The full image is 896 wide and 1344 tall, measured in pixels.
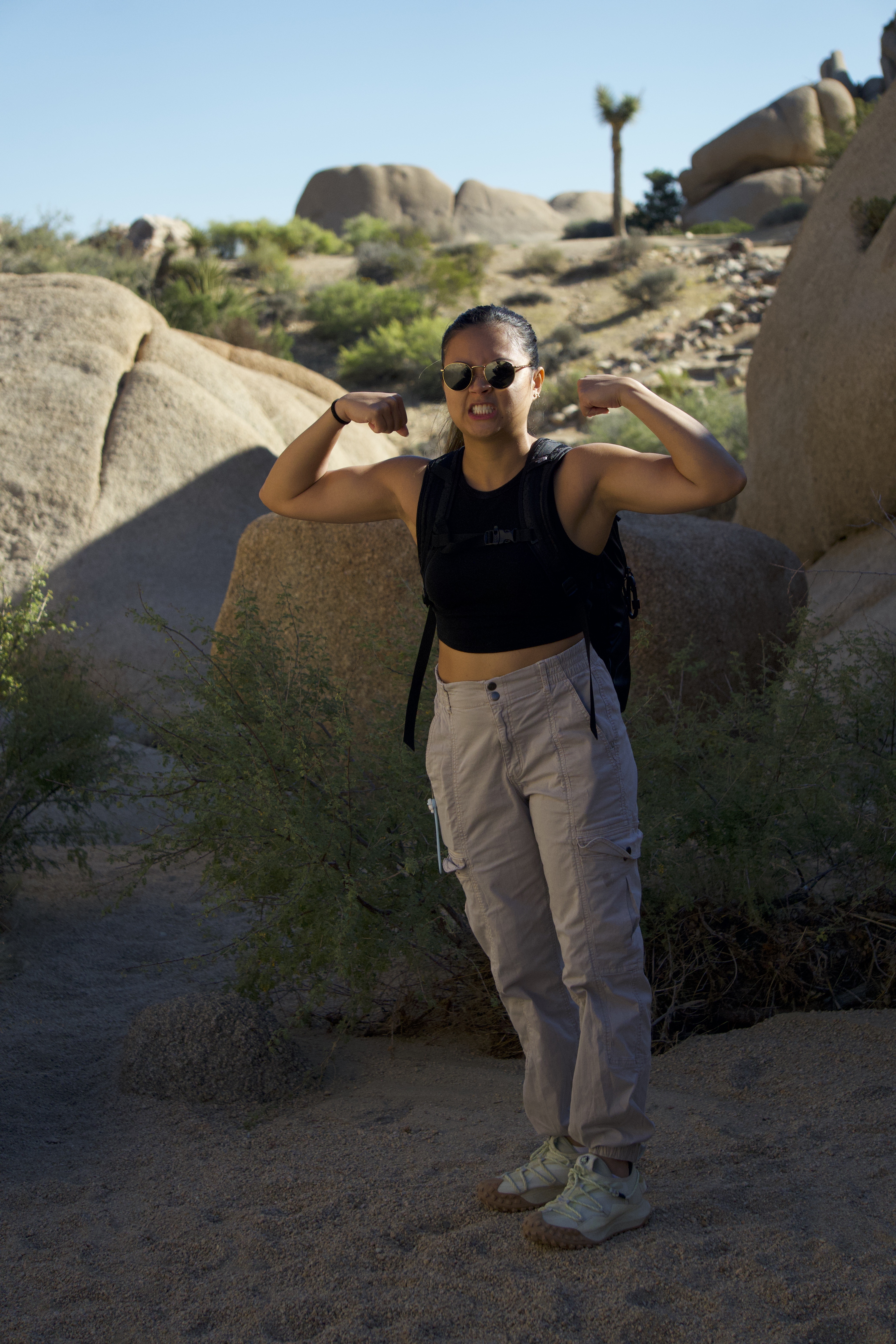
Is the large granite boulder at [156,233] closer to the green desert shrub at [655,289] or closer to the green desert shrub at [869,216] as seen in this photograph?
the green desert shrub at [655,289]

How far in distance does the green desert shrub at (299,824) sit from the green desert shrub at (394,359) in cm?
1732

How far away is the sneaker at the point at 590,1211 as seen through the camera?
2.23 metres

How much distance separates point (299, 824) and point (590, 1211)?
142cm

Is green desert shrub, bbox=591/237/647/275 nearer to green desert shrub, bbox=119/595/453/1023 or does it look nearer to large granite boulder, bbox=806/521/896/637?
large granite boulder, bbox=806/521/896/637

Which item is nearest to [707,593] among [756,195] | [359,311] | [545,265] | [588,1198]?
[588,1198]

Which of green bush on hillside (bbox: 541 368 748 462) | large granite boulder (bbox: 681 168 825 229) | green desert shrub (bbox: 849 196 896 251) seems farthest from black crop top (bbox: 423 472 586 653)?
large granite boulder (bbox: 681 168 825 229)

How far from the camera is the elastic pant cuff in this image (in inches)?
88.5

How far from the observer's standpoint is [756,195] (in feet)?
114

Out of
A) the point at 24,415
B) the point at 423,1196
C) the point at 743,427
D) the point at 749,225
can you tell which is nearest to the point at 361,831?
the point at 423,1196

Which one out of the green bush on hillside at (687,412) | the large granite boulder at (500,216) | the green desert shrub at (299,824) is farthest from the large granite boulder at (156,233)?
the green desert shrub at (299,824)

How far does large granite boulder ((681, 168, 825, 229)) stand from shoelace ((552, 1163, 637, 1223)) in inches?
1416

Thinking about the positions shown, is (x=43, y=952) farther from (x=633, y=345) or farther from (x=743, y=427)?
(x=633, y=345)

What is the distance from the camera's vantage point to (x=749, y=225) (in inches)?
1319

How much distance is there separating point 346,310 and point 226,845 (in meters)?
21.9
